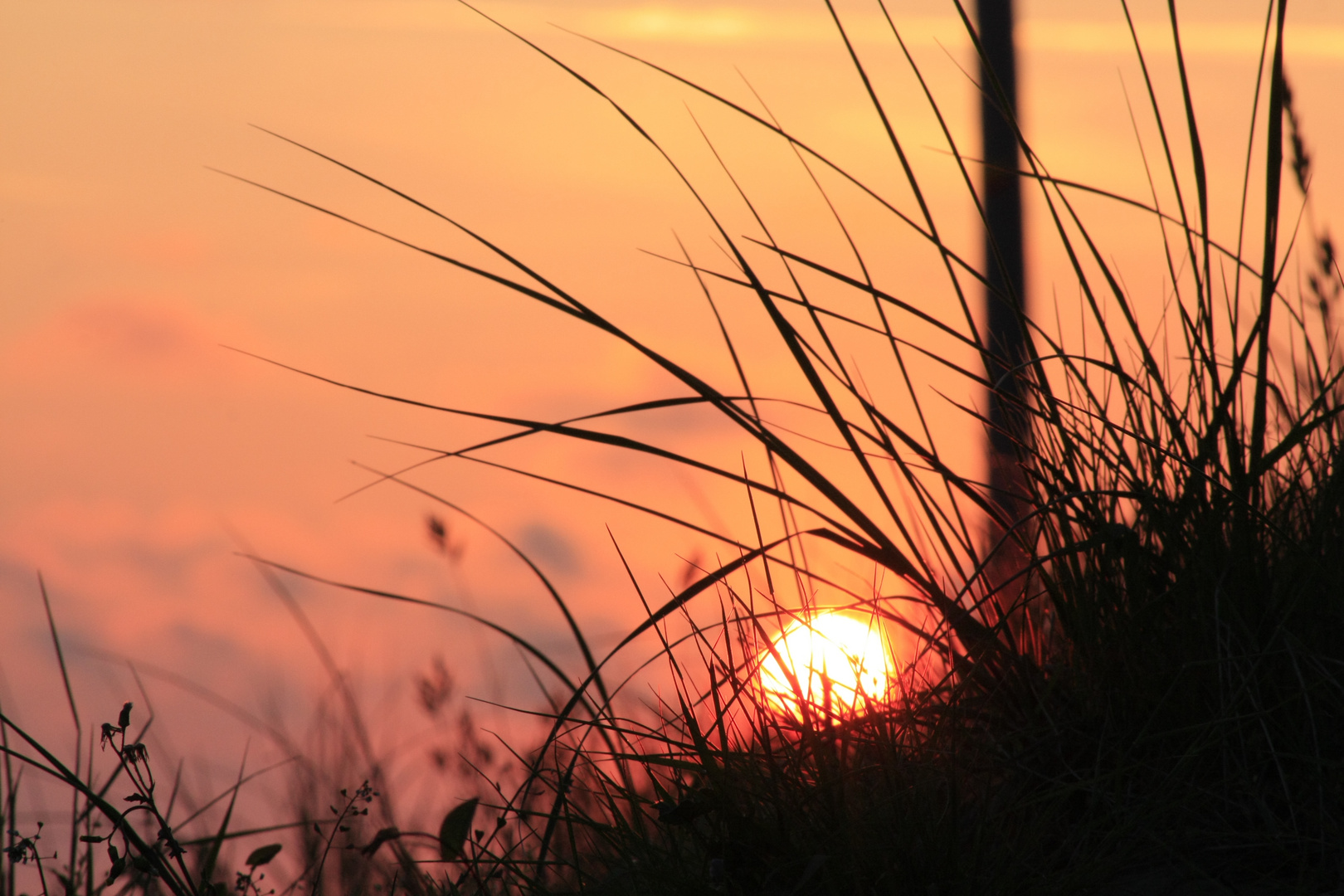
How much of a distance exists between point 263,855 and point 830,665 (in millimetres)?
943

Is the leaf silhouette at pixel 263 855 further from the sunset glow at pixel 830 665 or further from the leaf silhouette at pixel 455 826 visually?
the sunset glow at pixel 830 665

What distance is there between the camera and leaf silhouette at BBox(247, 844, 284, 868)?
172 cm

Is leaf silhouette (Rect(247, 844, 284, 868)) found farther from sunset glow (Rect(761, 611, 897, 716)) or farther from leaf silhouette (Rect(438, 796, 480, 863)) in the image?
sunset glow (Rect(761, 611, 897, 716))

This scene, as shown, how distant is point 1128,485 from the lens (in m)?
1.46

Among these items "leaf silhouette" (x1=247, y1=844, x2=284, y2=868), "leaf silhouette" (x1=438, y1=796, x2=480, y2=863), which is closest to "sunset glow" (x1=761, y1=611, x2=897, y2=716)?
"leaf silhouette" (x1=438, y1=796, x2=480, y2=863)

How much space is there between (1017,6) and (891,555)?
157 cm

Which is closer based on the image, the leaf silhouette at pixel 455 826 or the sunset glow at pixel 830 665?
the sunset glow at pixel 830 665

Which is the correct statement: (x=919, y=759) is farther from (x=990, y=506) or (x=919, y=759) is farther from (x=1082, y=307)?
(x=1082, y=307)

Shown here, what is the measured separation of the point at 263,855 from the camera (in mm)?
1752

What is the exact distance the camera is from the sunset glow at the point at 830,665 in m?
1.32

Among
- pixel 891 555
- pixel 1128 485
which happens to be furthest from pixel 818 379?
pixel 1128 485

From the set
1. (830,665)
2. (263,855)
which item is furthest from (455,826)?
(830,665)

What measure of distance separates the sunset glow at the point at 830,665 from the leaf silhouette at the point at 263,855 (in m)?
0.86

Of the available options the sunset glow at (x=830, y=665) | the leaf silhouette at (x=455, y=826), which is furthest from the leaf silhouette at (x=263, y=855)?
the sunset glow at (x=830, y=665)
